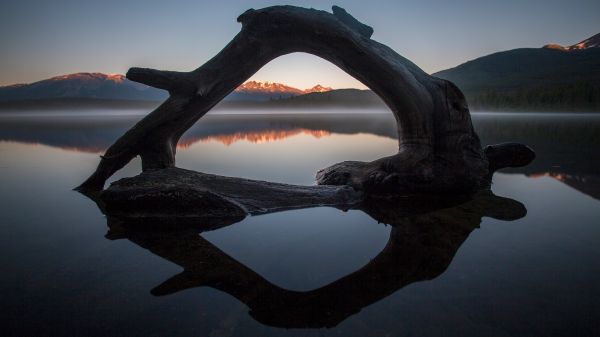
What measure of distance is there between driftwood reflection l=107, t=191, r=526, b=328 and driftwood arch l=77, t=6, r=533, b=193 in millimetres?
1073

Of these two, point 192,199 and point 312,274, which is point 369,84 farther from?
point 312,274

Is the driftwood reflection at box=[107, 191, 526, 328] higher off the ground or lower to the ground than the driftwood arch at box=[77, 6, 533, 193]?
lower

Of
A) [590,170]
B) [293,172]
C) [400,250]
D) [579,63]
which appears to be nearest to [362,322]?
[400,250]

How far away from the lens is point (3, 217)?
464cm

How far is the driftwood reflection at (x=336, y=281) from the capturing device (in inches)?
93.7

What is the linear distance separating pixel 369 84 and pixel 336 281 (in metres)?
4.21

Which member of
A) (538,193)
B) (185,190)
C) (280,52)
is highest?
(280,52)

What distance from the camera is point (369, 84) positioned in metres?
6.12

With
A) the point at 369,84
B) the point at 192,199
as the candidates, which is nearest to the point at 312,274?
the point at 192,199

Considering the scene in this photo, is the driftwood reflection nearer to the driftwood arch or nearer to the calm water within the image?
the calm water

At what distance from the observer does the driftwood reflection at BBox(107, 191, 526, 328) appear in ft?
7.81

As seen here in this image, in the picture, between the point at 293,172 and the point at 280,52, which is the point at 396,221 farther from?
the point at 293,172

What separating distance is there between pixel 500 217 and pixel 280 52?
4376 mm

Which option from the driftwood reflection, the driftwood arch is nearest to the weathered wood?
the driftwood reflection
